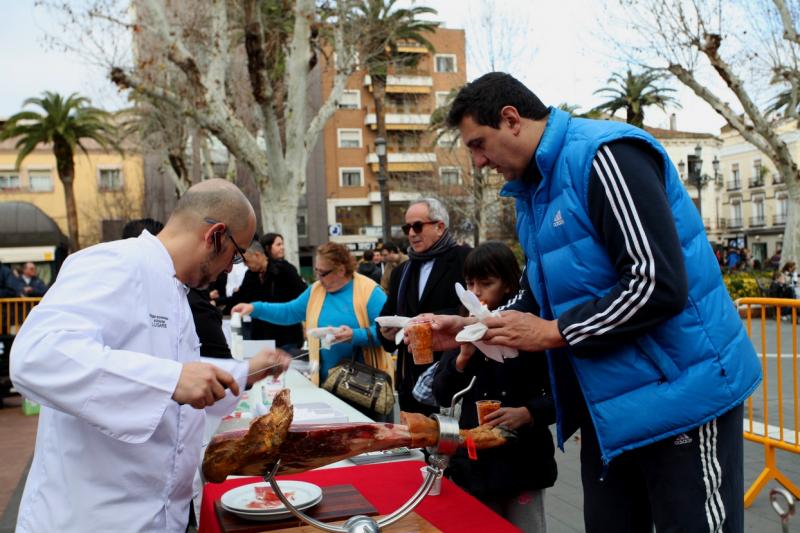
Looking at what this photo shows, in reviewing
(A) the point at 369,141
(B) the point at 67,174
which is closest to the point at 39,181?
(B) the point at 67,174

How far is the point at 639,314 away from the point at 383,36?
58.3ft

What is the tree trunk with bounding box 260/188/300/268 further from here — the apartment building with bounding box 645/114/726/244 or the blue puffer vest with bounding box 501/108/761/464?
the apartment building with bounding box 645/114/726/244

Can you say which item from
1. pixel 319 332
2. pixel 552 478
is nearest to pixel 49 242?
pixel 319 332

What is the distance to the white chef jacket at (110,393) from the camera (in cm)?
175

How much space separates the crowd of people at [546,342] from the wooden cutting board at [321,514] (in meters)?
0.17

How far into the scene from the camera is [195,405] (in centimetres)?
184

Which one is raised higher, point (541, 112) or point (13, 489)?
point (541, 112)

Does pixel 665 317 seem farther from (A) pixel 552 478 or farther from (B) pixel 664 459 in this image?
(A) pixel 552 478

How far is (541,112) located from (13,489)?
5988 millimetres

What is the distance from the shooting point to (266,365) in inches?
103

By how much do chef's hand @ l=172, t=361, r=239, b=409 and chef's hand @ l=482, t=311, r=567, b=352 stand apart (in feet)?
2.66

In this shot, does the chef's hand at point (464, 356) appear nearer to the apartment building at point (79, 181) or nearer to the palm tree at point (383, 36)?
the palm tree at point (383, 36)

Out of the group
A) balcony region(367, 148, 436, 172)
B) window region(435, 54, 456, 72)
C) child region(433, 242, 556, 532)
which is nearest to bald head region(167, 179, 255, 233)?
child region(433, 242, 556, 532)

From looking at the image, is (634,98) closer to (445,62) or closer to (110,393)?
(445,62)
